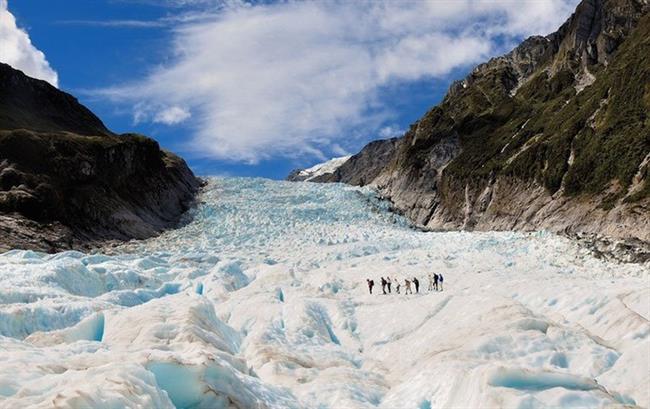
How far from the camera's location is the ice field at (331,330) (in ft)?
43.7

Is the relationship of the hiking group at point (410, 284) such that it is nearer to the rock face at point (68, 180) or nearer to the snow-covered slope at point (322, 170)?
the rock face at point (68, 180)

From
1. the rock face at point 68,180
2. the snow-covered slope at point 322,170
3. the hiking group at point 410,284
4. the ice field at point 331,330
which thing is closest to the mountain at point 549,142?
the ice field at point 331,330

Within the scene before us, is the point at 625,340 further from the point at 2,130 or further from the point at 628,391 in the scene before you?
the point at 2,130

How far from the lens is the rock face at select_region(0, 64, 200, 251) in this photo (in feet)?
164

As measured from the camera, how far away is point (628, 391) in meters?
16.5

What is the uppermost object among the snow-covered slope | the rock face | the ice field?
the snow-covered slope

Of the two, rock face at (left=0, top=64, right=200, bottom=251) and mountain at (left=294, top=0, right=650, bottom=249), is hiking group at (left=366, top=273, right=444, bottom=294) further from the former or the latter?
rock face at (left=0, top=64, right=200, bottom=251)

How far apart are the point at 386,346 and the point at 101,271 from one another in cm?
1762

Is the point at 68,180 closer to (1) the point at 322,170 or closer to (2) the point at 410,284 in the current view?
(2) the point at 410,284

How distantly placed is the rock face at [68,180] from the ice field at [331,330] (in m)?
6.74

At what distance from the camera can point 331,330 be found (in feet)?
93.1

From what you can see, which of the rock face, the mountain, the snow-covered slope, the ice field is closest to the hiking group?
the ice field

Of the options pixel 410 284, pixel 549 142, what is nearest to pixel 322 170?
pixel 549 142

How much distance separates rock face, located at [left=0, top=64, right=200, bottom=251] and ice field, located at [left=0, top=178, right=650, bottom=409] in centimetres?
674
